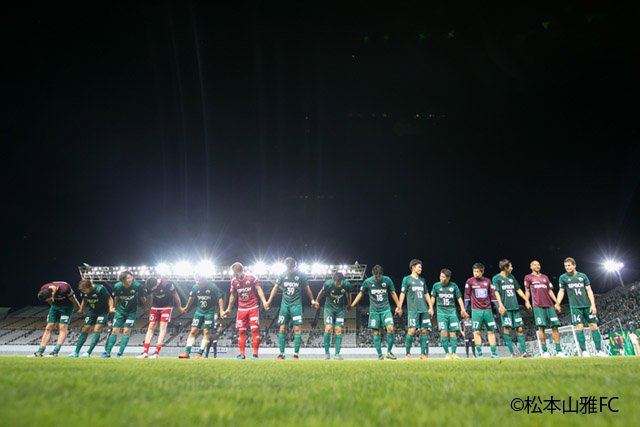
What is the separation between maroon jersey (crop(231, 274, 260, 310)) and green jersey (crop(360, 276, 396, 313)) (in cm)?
323

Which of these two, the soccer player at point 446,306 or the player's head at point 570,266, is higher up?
the player's head at point 570,266

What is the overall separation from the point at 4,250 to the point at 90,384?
3777cm

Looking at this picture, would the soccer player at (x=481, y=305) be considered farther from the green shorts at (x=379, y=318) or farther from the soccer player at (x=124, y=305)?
the soccer player at (x=124, y=305)

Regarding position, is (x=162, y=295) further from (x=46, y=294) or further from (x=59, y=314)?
(x=59, y=314)

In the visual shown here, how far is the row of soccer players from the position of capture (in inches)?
372

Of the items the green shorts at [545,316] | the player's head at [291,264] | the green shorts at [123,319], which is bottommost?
the green shorts at [123,319]

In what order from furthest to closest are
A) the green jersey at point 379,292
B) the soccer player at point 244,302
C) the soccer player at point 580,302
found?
the green jersey at point 379,292 → the soccer player at point 244,302 → the soccer player at point 580,302

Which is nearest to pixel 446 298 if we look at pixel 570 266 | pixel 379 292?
pixel 379 292

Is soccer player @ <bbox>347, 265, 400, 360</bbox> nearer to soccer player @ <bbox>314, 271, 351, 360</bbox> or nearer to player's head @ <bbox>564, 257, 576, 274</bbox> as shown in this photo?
soccer player @ <bbox>314, 271, 351, 360</bbox>

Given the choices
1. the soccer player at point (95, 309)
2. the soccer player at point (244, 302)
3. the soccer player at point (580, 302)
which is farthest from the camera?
the soccer player at point (95, 309)

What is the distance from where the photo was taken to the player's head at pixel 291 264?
9430 millimetres

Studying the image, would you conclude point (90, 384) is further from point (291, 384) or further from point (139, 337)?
point (139, 337)

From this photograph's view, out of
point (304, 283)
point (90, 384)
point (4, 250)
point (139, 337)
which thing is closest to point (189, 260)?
point (139, 337)

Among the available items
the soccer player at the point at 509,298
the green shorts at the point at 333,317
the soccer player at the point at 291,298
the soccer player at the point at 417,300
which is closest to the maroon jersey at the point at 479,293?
the soccer player at the point at 509,298
